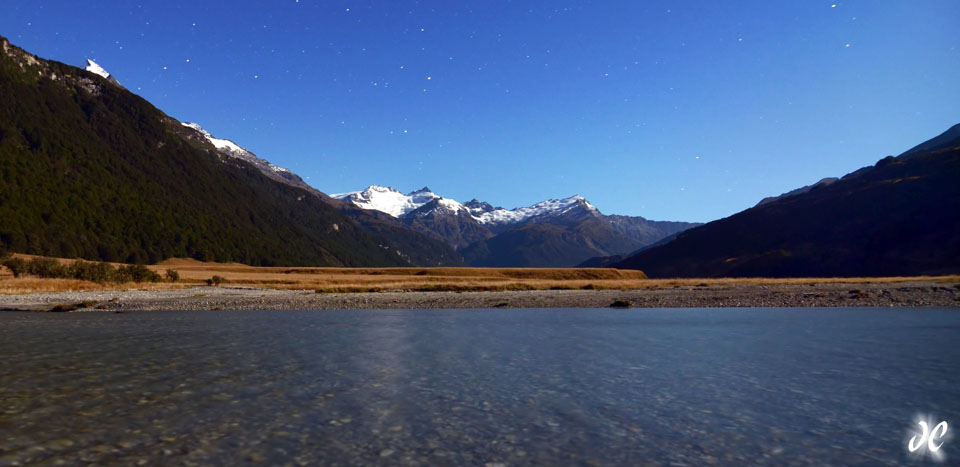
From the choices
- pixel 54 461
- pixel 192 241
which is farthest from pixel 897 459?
pixel 192 241

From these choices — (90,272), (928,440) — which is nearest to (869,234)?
(90,272)

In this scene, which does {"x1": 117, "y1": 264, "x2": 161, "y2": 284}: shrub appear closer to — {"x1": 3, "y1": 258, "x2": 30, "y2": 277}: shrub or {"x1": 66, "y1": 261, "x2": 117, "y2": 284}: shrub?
{"x1": 66, "y1": 261, "x2": 117, "y2": 284}: shrub

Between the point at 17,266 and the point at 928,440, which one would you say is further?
the point at 17,266

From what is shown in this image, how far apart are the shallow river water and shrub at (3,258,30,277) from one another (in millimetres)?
59585

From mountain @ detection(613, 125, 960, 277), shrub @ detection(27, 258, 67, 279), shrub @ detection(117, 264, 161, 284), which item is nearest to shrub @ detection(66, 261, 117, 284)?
shrub @ detection(27, 258, 67, 279)

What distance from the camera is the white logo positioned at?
29.8 feet

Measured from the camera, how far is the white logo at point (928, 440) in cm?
909

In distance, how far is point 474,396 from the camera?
13312 millimetres

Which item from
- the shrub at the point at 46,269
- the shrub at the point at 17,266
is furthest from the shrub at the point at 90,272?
the shrub at the point at 17,266

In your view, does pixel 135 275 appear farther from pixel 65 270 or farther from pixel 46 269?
pixel 46 269

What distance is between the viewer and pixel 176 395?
1329 centimetres

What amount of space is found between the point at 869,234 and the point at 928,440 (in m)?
180

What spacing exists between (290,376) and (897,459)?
1352 cm

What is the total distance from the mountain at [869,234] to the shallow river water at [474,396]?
13438cm
